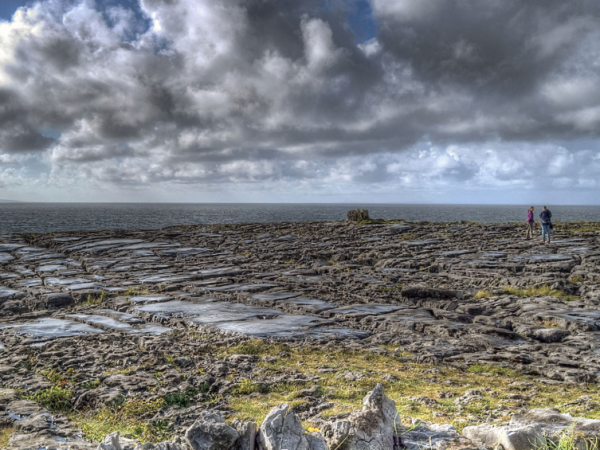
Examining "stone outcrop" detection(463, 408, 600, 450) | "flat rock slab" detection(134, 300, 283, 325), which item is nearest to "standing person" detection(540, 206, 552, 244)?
"flat rock slab" detection(134, 300, 283, 325)

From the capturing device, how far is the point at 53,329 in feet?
40.6

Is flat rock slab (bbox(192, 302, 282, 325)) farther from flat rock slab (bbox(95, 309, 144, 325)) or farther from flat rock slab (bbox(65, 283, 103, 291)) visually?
flat rock slab (bbox(65, 283, 103, 291))

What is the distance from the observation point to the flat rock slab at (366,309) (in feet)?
47.0

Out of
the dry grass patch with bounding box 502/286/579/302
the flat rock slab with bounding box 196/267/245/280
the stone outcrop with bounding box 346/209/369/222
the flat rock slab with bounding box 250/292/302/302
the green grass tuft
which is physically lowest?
the flat rock slab with bounding box 250/292/302/302

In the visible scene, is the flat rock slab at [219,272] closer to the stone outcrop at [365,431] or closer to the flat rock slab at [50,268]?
the flat rock slab at [50,268]

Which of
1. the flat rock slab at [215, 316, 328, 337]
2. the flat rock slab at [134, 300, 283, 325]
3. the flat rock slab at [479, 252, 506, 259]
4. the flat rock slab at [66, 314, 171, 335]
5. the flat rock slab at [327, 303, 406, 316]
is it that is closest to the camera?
the flat rock slab at [215, 316, 328, 337]

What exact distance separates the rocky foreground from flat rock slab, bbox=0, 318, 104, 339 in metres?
0.07

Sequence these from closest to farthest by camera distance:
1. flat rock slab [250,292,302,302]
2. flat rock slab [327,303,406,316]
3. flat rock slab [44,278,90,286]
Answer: flat rock slab [327,303,406,316] < flat rock slab [250,292,302,302] < flat rock slab [44,278,90,286]

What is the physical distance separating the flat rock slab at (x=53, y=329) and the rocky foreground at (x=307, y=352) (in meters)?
0.07

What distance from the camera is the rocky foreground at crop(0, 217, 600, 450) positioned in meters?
5.17

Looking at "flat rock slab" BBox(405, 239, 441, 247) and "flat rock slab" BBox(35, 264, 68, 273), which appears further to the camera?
"flat rock slab" BBox(405, 239, 441, 247)

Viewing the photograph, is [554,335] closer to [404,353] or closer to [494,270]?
[404,353]

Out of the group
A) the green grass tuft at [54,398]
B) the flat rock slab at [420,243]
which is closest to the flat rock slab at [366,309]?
the green grass tuft at [54,398]

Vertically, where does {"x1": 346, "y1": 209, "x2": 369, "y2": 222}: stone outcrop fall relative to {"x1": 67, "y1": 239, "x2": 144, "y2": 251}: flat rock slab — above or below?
above
